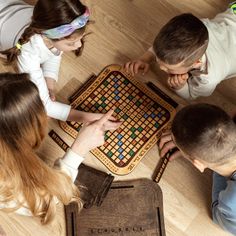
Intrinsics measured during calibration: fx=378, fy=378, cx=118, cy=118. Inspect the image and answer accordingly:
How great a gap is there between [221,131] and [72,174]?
1.40ft

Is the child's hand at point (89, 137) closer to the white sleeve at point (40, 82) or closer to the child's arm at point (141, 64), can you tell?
the white sleeve at point (40, 82)

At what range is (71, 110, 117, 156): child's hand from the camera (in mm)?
1089

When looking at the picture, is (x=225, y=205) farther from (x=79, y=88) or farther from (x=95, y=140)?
(x=79, y=88)

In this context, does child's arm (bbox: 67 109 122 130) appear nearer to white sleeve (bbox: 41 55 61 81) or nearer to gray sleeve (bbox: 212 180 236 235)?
white sleeve (bbox: 41 55 61 81)

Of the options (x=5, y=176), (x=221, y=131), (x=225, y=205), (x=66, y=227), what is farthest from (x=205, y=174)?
(x=5, y=176)

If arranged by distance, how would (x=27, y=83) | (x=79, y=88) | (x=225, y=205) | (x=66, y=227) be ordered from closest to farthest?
(x=27, y=83)
(x=225, y=205)
(x=66, y=227)
(x=79, y=88)

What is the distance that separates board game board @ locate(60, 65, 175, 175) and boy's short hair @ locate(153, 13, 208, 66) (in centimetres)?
28

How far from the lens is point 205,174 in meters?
1.23

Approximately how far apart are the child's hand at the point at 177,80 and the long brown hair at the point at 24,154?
460 mm

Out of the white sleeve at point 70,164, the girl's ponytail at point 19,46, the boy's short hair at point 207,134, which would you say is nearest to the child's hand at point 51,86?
the girl's ponytail at point 19,46

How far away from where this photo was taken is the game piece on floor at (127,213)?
118 cm

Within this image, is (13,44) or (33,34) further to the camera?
Answer: (13,44)

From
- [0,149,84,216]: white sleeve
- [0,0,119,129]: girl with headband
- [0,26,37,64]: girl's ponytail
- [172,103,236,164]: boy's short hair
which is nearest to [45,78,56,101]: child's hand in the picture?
[0,0,119,129]: girl with headband

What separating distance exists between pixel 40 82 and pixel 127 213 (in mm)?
489
